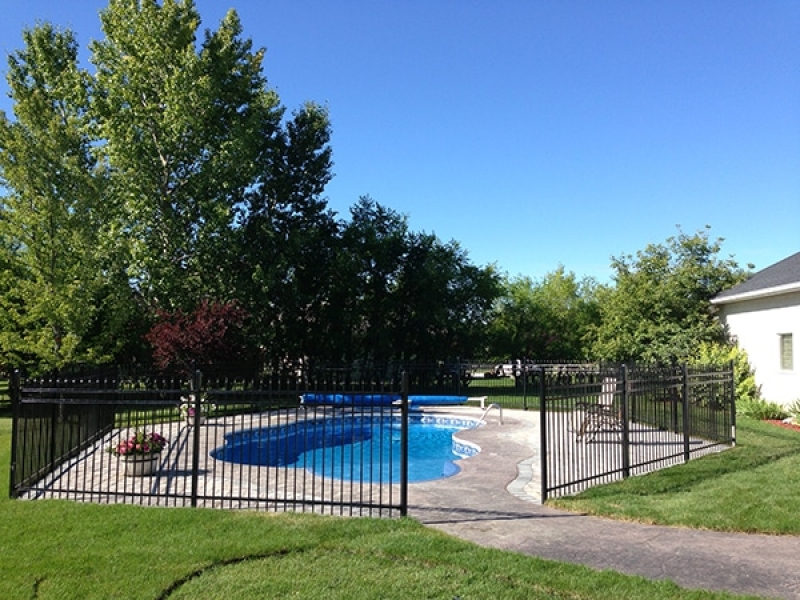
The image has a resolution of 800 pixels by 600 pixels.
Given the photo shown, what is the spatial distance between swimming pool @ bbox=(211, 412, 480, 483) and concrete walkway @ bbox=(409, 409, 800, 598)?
2.14m

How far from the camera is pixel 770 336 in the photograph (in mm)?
18391

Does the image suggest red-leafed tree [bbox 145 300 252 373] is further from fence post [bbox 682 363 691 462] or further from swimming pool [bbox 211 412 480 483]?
fence post [bbox 682 363 691 462]

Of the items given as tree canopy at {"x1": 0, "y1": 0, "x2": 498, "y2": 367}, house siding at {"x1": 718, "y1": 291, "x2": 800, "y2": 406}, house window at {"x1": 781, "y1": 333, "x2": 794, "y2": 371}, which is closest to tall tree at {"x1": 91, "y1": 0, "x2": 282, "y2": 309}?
tree canopy at {"x1": 0, "y1": 0, "x2": 498, "y2": 367}

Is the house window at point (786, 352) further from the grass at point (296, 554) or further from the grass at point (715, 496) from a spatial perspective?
the grass at point (296, 554)

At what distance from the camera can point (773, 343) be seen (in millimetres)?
18250

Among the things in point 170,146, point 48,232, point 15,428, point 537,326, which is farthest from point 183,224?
point 537,326

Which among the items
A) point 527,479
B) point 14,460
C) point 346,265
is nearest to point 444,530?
point 527,479

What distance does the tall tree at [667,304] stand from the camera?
2186 cm

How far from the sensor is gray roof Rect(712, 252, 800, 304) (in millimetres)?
17025

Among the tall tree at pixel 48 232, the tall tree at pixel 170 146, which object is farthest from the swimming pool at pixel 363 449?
the tall tree at pixel 170 146

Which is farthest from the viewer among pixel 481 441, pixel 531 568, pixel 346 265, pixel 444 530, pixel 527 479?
pixel 346 265

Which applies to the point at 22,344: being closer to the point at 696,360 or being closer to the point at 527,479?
the point at 527,479

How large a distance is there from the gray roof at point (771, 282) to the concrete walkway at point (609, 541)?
497 inches

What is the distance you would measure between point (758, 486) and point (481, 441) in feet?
20.9
